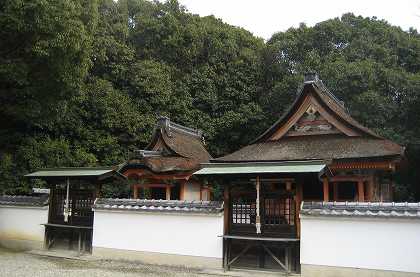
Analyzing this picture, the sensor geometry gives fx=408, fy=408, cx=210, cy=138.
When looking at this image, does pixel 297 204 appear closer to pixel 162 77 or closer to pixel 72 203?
pixel 72 203

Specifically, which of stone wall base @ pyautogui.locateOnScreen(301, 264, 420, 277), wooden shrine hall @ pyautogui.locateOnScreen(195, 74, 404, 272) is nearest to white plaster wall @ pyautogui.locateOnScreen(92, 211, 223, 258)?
wooden shrine hall @ pyautogui.locateOnScreen(195, 74, 404, 272)

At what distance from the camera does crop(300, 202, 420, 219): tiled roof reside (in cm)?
970

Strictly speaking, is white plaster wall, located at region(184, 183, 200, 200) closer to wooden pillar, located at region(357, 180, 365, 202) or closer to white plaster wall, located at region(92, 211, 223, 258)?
white plaster wall, located at region(92, 211, 223, 258)

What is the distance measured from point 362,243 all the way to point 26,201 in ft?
40.5

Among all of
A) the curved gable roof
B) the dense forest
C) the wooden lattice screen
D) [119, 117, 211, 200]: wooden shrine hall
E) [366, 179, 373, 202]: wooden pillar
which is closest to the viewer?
the wooden lattice screen

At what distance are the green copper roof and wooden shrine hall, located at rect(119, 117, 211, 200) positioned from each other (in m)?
8.46

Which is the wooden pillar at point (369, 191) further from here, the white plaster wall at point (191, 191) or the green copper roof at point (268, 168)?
the white plaster wall at point (191, 191)

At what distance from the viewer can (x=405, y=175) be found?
28781 millimetres

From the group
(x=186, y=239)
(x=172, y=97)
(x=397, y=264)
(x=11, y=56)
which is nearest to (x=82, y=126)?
(x=172, y=97)

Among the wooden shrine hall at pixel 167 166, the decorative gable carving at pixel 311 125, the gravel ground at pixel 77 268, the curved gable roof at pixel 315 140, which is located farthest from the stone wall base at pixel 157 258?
the decorative gable carving at pixel 311 125

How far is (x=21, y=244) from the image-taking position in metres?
15.8

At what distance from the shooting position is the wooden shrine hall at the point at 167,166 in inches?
803

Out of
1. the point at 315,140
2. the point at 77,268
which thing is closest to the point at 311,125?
the point at 315,140

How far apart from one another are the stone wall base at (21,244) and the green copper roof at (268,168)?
7.65 metres
